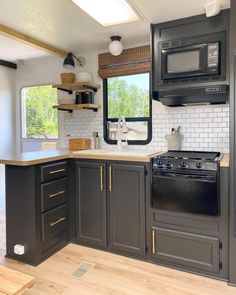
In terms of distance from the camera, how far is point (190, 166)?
85.0 inches

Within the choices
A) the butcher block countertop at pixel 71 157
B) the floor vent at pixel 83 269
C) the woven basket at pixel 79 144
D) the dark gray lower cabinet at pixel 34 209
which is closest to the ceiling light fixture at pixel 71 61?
the woven basket at pixel 79 144

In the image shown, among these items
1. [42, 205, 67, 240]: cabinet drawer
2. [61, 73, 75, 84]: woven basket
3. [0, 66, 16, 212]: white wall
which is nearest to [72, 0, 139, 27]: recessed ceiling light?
[61, 73, 75, 84]: woven basket

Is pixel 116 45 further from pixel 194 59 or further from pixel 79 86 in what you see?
pixel 194 59

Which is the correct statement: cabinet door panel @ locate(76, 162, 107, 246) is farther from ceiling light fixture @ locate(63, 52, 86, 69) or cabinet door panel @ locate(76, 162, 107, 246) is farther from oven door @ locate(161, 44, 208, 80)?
ceiling light fixture @ locate(63, 52, 86, 69)

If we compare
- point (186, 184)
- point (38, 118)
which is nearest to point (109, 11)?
point (186, 184)

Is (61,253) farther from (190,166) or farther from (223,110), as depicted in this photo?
(223,110)

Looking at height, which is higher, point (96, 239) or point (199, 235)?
point (199, 235)

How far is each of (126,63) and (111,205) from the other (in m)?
1.73

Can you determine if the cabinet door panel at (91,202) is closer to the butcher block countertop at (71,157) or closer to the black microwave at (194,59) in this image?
the butcher block countertop at (71,157)

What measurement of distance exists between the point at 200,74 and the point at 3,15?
6.33ft

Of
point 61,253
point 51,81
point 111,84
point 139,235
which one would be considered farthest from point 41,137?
point 139,235

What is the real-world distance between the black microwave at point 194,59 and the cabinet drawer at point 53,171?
4.33ft

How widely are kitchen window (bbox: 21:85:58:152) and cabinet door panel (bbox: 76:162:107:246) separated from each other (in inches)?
50.8

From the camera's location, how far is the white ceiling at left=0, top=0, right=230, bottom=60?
7.17 ft
